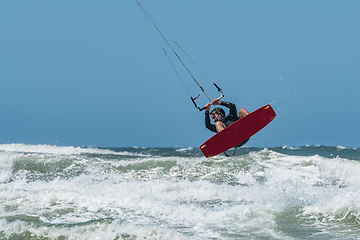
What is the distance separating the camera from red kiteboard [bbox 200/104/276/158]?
8.41 metres

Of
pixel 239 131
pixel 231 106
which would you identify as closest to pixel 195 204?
pixel 239 131

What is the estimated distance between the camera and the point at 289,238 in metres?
4.56

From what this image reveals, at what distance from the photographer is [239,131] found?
8555mm

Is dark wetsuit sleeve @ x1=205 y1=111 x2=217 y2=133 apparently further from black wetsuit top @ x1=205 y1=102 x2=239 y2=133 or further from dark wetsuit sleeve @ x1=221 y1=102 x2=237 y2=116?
dark wetsuit sleeve @ x1=221 y1=102 x2=237 y2=116

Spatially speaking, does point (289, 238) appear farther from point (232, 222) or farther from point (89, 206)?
point (89, 206)

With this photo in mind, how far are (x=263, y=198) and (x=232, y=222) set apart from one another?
6.23 feet

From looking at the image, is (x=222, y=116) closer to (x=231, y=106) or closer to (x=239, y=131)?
(x=231, y=106)

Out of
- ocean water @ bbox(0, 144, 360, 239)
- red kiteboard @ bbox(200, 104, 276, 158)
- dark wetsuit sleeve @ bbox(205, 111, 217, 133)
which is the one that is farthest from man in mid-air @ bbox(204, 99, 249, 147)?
ocean water @ bbox(0, 144, 360, 239)

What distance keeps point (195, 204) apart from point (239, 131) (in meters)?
2.67

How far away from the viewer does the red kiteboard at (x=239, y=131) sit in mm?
8406

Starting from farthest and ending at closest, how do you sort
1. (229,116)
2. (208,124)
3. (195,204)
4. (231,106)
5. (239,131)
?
1. (208,124)
2. (229,116)
3. (231,106)
4. (239,131)
5. (195,204)

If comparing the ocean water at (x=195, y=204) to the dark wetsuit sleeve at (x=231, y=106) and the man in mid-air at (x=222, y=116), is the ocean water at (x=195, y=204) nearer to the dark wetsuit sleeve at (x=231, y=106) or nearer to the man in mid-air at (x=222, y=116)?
the man in mid-air at (x=222, y=116)

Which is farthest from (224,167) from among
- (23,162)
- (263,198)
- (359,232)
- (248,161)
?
(23,162)

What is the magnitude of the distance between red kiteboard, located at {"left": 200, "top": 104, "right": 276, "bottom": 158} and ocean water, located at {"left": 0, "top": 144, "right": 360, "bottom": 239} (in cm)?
110
